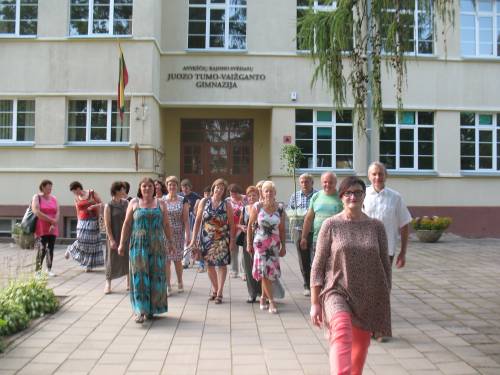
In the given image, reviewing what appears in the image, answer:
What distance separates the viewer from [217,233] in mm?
8445

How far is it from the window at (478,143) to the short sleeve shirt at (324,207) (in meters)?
Result: 13.4

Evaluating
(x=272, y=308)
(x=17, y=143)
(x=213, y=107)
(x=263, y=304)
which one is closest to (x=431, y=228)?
(x=213, y=107)

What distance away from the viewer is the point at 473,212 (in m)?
19.4

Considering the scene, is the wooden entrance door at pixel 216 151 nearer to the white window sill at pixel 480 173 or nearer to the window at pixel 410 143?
the window at pixel 410 143

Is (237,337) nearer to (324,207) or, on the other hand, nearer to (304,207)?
(324,207)

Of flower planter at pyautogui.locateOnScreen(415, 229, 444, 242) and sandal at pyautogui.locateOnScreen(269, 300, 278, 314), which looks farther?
flower planter at pyautogui.locateOnScreen(415, 229, 444, 242)

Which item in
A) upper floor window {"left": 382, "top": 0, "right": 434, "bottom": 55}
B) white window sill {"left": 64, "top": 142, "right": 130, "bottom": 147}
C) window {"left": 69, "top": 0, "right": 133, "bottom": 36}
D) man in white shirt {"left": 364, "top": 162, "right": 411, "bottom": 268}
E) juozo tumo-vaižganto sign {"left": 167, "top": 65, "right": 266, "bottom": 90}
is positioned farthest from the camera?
juozo tumo-vaižganto sign {"left": 167, "top": 65, "right": 266, "bottom": 90}

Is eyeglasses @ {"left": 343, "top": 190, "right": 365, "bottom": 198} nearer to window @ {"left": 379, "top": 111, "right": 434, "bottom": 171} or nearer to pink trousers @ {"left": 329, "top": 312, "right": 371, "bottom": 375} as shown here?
pink trousers @ {"left": 329, "top": 312, "right": 371, "bottom": 375}

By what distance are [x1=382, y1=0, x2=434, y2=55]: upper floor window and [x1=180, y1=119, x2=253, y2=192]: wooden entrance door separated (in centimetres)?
1349

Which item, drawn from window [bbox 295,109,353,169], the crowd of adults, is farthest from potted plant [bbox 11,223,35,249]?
window [bbox 295,109,353,169]

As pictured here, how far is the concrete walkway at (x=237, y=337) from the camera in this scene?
543 centimetres

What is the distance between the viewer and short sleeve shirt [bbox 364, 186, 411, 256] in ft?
22.2

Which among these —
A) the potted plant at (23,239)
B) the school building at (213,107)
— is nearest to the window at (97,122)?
the school building at (213,107)

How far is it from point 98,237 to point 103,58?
8.18m
